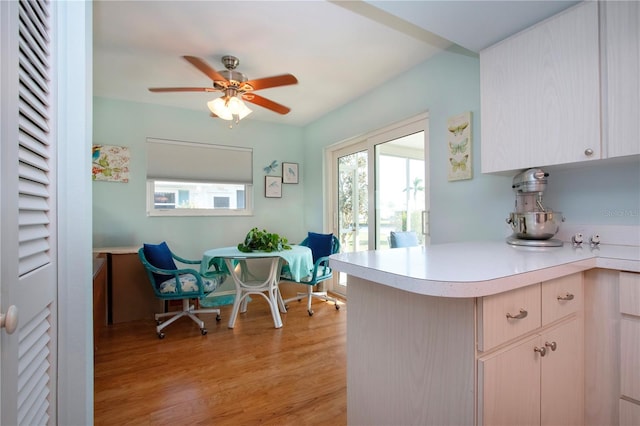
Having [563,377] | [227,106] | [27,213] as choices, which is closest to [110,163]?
[227,106]

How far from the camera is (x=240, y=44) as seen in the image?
2393 millimetres

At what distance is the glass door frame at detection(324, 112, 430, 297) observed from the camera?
2.70 metres

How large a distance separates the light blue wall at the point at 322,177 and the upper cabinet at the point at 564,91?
1.03 ft

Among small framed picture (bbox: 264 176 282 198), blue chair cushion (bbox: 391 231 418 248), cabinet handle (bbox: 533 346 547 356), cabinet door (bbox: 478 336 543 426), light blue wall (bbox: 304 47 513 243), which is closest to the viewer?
cabinet door (bbox: 478 336 543 426)

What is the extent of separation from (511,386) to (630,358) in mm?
645

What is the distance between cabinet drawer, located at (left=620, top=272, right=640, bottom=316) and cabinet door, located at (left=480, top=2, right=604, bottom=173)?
1.87 feet

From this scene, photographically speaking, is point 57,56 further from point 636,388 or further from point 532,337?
point 636,388

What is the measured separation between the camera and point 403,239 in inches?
105

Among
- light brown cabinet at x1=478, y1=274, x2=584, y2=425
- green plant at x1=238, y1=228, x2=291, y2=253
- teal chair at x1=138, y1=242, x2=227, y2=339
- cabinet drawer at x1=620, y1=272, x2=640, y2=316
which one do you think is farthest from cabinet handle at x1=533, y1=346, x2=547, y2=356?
teal chair at x1=138, y1=242, x2=227, y2=339

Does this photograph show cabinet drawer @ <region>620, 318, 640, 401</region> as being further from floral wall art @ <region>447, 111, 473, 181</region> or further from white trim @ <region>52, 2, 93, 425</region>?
white trim @ <region>52, 2, 93, 425</region>

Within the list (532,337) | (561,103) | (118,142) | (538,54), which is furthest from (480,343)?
(118,142)

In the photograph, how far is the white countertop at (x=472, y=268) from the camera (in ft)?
2.54

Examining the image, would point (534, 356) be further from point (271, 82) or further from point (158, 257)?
point (158, 257)

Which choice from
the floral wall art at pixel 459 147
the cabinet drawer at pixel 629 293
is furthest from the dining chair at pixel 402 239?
the cabinet drawer at pixel 629 293
